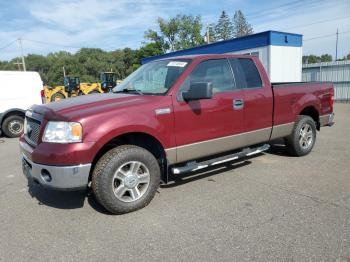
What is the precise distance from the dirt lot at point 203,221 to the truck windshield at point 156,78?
4.94 feet

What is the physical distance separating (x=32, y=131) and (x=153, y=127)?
1576mm

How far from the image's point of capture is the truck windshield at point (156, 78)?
4555 millimetres

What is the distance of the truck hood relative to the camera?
12.3 feet

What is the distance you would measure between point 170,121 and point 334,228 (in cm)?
225

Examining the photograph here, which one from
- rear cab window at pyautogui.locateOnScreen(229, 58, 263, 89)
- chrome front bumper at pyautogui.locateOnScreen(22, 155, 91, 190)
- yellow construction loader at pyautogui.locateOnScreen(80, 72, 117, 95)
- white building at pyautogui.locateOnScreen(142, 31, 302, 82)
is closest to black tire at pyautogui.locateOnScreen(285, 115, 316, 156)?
rear cab window at pyautogui.locateOnScreen(229, 58, 263, 89)

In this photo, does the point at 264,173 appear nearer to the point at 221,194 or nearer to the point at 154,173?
the point at 221,194

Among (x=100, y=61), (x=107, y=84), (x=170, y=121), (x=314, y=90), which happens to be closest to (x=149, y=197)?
(x=170, y=121)

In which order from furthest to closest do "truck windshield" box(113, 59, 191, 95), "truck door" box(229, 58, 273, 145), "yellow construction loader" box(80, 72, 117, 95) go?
"yellow construction loader" box(80, 72, 117, 95), "truck door" box(229, 58, 273, 145), "truck windshield" box(113, 59, 191, 95)

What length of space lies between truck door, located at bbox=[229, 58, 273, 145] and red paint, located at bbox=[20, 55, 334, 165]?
0.02 meters

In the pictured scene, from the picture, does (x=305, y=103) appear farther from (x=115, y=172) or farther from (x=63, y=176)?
(x=63, y=176)

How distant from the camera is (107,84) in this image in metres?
23.9

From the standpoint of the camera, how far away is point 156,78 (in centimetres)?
480

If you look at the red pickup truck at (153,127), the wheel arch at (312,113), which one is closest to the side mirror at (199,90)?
the red pickup truck at (153,127)

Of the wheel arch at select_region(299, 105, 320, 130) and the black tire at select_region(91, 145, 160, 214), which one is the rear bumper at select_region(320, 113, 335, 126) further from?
the black tire at select_region(91, 145, 160, 214)
